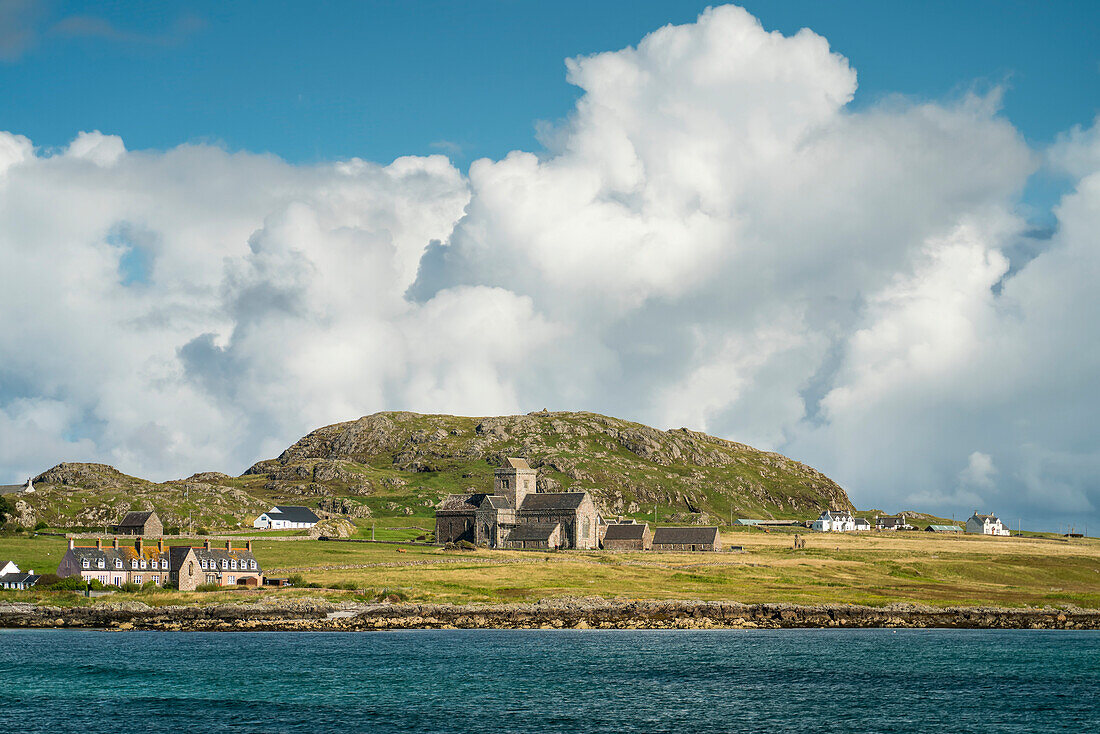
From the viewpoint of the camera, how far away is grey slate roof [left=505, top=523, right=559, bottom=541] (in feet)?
579

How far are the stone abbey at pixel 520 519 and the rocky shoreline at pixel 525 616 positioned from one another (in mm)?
67248

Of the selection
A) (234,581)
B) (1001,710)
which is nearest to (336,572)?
(234,581)

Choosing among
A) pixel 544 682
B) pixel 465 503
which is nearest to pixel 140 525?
pixel 465 503

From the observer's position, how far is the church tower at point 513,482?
186750mm

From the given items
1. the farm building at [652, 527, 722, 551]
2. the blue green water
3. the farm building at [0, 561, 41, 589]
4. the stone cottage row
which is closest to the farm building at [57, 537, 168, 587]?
the stone cottage row

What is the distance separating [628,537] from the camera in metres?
179

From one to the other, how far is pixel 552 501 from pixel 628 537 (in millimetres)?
14866

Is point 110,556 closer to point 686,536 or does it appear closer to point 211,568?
point 211,568

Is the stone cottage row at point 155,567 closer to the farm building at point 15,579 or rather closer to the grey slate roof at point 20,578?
the grey slate roof at point 20,578

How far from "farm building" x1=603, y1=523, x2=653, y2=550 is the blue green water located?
79559 millimetres

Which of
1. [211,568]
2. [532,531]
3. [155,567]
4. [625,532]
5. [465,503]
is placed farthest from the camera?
[465,503]

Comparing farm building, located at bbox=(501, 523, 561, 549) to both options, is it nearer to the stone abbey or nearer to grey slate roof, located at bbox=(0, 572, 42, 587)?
the stone abbey

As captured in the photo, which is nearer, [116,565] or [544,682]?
[544,682]

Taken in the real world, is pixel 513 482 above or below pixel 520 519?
above
